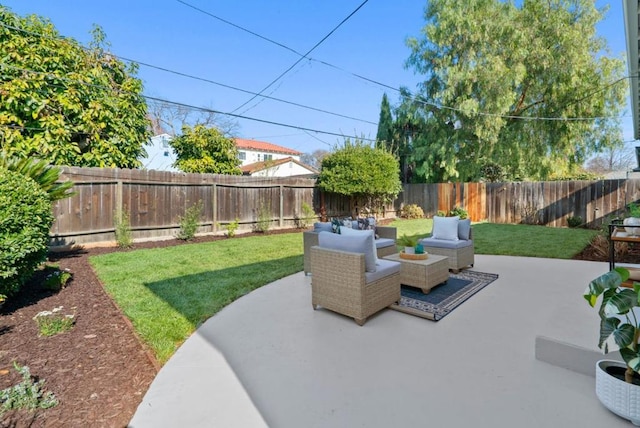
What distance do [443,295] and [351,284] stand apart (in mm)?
1476

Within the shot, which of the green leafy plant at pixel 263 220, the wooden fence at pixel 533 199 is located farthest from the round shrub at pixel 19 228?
the wooden fence at pixel 533 199

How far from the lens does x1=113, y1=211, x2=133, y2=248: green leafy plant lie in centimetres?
682

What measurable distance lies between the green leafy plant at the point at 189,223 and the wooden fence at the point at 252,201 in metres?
0.18

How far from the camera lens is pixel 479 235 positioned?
886cm

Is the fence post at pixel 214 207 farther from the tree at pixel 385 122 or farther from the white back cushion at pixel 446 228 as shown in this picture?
the tree at pixel 385 122

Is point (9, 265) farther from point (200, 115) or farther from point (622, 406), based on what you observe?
point (200, 115)

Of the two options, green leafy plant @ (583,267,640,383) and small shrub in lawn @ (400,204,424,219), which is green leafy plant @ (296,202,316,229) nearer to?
small shrub in lawn @ (400,204,424,219)

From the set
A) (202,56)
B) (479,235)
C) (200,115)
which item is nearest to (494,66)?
(479,235)

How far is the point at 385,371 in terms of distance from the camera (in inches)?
90.0

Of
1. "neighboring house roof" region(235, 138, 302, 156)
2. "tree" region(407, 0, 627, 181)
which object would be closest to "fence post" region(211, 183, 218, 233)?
"tree" region(407, 0, 627, 181)

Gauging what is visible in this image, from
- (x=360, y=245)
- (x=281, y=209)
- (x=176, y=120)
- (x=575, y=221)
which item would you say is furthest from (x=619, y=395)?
(x=176, y=120)

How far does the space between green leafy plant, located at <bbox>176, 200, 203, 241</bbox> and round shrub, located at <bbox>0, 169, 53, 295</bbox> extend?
428cm

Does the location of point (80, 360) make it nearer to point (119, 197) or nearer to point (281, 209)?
point (119, 197)

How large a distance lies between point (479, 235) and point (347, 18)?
6.40 meters
